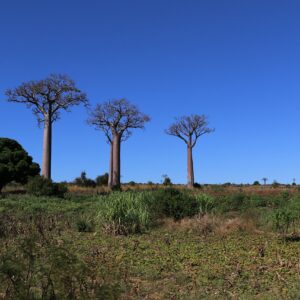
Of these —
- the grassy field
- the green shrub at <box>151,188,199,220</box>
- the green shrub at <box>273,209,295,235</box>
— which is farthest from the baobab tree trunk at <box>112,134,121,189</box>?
the green shrub at <box>273,209,295,235</box>

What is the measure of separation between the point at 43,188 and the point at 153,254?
1744cm

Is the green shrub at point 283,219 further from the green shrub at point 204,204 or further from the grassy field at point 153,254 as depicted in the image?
the green shrub at point 204,204

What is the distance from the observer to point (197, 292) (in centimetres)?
578

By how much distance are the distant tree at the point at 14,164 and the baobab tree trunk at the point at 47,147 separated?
308 centimetres

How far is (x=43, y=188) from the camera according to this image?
81.9ft

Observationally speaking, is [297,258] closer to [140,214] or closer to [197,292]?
[197,292]

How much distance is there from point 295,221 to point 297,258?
3896 mm

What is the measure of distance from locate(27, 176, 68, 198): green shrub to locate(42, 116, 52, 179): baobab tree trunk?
32.3 feet

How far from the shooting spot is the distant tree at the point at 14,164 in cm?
2997

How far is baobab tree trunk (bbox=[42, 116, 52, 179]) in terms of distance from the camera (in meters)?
35.9

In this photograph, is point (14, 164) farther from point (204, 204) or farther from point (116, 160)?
point (204, 204)

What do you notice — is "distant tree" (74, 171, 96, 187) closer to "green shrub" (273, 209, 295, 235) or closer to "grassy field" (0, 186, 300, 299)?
"grassy field" (0, 186, 300, 299)

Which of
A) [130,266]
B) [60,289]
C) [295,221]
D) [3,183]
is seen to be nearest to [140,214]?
[295,221]

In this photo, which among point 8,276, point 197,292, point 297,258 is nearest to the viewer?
point 8,276
